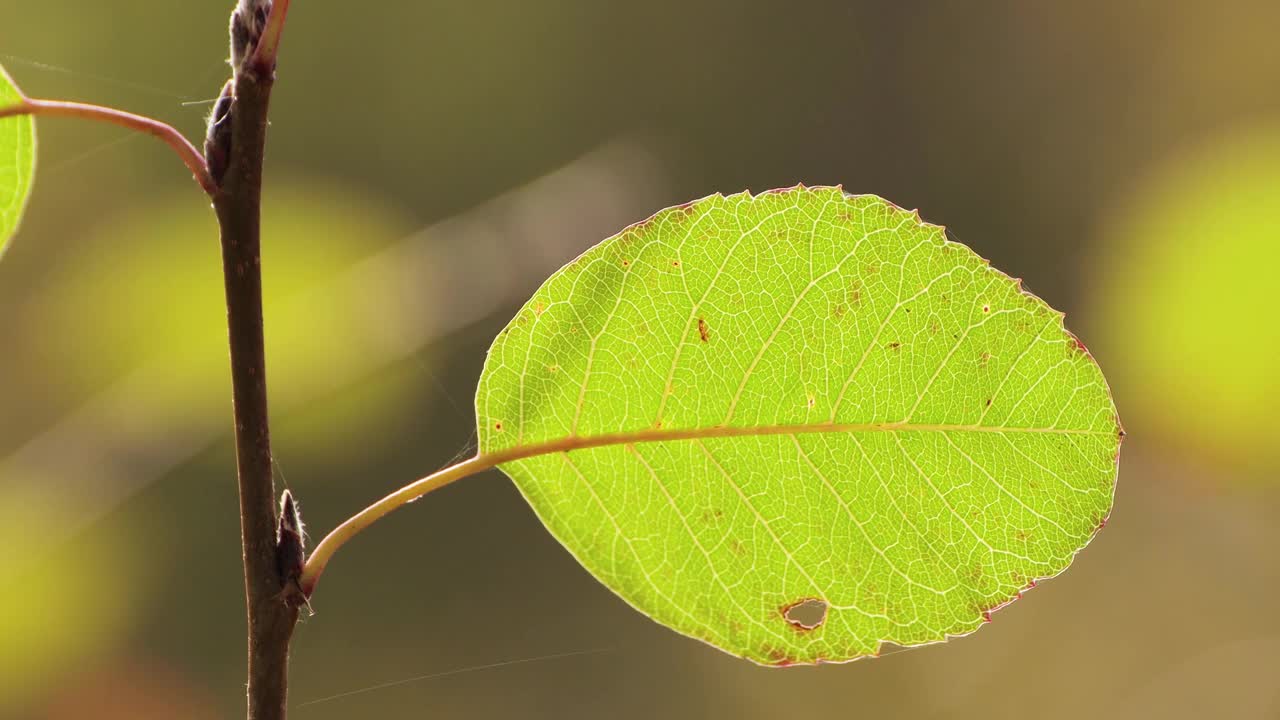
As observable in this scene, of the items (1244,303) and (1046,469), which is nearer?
(1046,469)

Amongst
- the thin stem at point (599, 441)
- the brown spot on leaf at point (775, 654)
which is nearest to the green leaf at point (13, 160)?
the thin stem at point (599, 441)

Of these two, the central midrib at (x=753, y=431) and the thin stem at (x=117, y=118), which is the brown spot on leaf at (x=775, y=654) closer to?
A: the central midrib at (x=753, y=431)

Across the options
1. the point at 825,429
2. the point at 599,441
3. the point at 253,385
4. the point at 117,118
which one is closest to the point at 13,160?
the point at 117,118

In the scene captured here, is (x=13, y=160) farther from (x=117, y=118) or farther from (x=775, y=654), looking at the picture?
(x=775, y=654)

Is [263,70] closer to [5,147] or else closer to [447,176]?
[5,147]

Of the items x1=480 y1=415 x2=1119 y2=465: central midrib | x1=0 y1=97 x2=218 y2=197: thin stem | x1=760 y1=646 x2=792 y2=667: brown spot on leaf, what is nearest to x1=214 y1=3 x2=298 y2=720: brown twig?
x1=0 y1=97 x2=218 y2=197: thin stem

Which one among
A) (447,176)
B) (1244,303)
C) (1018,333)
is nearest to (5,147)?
(1018,333)
